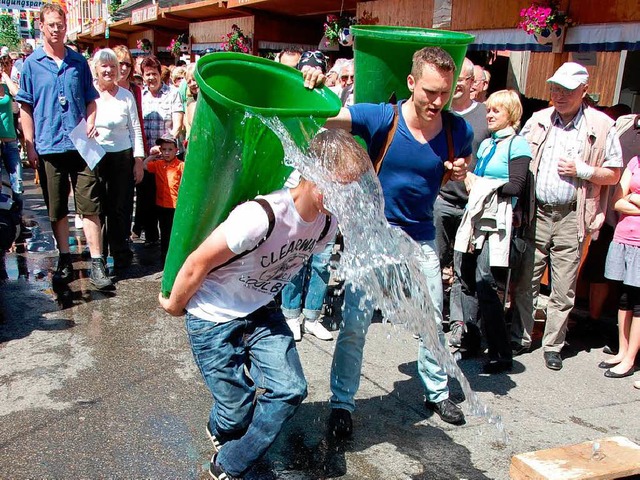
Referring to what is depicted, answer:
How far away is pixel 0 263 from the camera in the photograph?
6.07 metres

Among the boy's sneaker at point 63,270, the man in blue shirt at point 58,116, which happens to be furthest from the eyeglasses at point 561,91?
the boy's sneaker at point 63,270

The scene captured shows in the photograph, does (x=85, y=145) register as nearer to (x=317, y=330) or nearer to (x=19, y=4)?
(x=317, y=330)

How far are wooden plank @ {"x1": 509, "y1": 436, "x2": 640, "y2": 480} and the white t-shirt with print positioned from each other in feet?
4.22

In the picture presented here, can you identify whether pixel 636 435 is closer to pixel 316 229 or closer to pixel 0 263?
pixel 316 229

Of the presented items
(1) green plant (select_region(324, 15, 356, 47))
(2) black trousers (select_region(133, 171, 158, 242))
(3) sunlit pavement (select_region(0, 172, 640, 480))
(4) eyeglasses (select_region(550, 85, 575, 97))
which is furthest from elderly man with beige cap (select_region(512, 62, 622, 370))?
(1) green plant (select_region(324, 15, 356, 47))

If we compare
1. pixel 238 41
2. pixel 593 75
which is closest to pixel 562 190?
pixel 593 75

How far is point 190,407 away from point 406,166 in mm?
1827

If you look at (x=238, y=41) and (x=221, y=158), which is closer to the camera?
(x=221, y=158)

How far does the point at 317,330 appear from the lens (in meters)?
4.78

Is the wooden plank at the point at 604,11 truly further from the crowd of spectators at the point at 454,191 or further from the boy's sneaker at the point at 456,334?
the boy's sneaker at the point at 456,334

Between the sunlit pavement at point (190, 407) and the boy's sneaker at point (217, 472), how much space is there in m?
0.15

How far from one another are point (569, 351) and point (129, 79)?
5.33 meters

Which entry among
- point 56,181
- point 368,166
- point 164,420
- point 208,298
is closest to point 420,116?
point 368,166

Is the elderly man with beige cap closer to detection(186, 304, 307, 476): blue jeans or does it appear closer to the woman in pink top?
the woman in pink top
